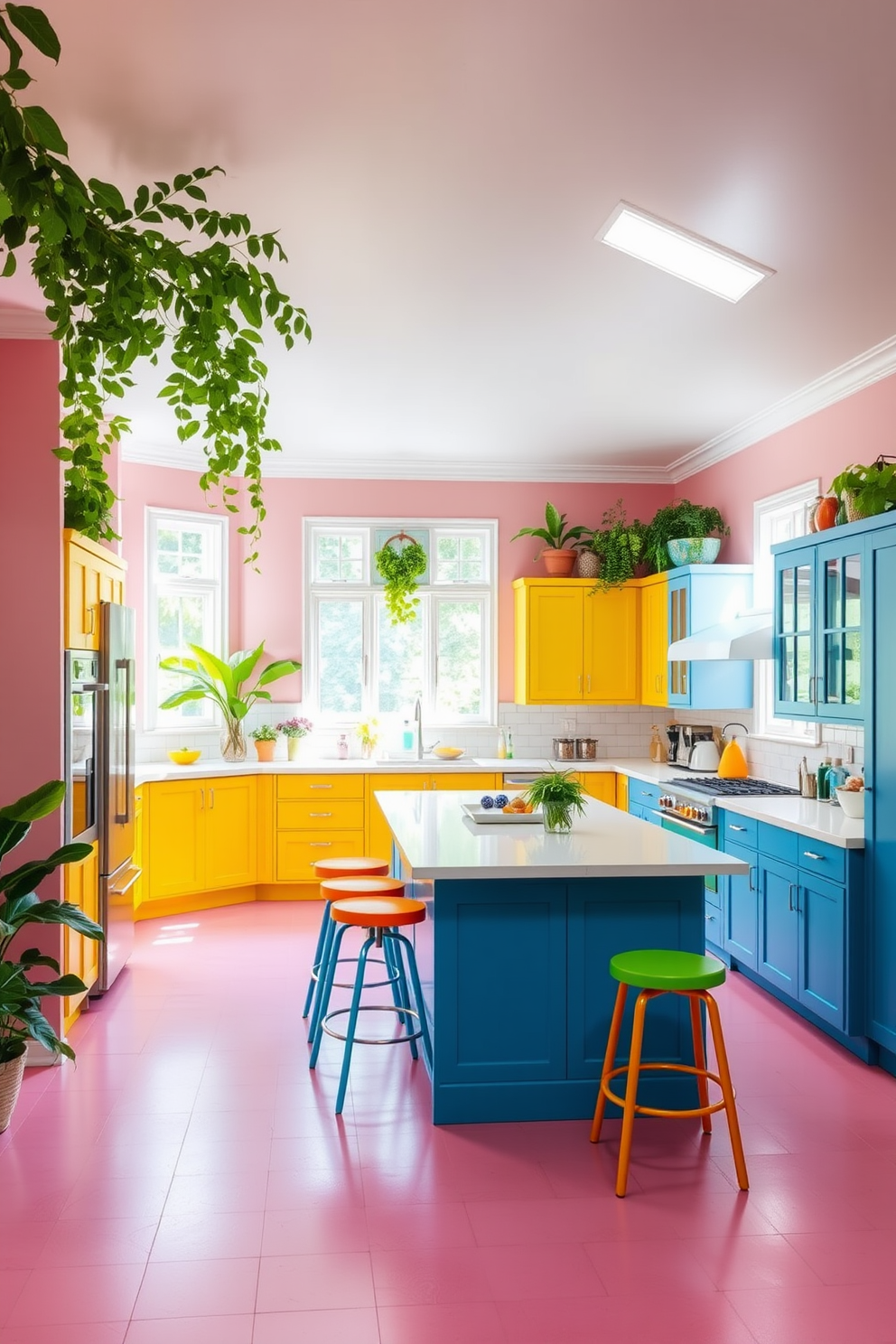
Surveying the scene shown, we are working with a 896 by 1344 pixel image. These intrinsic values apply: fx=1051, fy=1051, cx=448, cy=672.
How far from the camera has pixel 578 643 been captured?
765 centimetres

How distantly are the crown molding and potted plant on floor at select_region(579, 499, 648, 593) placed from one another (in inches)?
20.0

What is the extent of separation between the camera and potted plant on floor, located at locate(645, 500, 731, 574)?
684 cm

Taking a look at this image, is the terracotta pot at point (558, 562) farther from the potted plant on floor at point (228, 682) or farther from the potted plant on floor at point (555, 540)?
the potted plant on floor at point (228, 682)

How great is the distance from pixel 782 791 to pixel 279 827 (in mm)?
3311

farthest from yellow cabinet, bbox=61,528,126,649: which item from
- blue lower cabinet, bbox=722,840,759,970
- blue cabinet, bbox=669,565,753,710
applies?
blue cabinet, bbox=669,565,753,710

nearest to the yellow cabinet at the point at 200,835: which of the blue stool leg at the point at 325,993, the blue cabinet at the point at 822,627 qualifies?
the blue stool leg at the point at 325,993

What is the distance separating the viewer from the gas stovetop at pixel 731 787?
5.64 m

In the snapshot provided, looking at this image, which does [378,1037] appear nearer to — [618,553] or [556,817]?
[556,817]

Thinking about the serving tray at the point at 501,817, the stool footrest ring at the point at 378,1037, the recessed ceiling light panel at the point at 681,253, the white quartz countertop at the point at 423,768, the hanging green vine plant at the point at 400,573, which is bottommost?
the stool footrest ring at the point at 378,1037

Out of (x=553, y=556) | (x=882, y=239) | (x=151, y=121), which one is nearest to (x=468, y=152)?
(x=151, y=121)

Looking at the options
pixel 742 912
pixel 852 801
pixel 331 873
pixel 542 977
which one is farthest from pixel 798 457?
pixel 542 977

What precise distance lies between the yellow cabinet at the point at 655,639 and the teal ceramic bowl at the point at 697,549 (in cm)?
27

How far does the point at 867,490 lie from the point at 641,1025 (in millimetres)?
2465

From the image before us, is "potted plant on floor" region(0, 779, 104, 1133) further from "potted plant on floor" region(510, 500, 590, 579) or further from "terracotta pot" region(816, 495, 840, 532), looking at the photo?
"potted plant on floor" region(510, 500, 590, 579)
